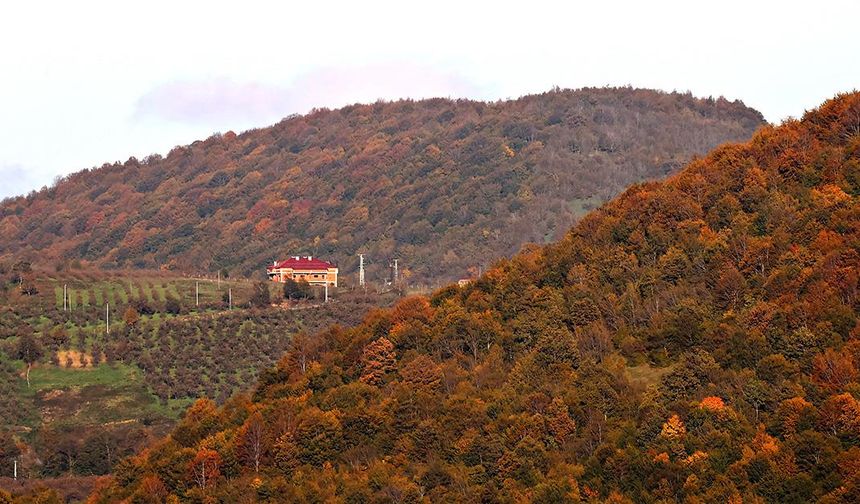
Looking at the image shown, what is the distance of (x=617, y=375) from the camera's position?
74.6 meters

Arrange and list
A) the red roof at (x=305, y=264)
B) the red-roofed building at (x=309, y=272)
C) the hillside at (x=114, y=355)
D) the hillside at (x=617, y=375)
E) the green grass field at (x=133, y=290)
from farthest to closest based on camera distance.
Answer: the red roof at (x=305, y=264) → the red-roofed building at (x=309, y=272) → the green grass field at (x=133, y=290) → the hillside at (x=114, y=355) → the hillside at (x=617, y=375)

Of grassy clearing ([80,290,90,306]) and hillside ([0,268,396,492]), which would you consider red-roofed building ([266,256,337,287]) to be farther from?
grassy clearing ([80,290,90,306])

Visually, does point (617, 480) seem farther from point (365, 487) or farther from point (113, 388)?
point (113, 388)

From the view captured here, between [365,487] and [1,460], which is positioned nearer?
[365,487]

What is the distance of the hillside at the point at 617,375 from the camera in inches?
2554

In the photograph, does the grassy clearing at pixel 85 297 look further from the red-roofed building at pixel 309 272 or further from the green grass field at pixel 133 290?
the red-roofed building at pixel 309 272

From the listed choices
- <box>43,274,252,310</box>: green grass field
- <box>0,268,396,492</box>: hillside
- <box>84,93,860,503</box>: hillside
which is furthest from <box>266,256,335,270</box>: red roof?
<box>84,93,860,503</box>: hillside

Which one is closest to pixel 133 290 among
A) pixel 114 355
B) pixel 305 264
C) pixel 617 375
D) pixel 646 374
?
pixel 114 355

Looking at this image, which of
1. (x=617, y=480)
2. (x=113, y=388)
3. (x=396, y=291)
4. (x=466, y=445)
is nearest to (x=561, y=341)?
(x=466, y=445)

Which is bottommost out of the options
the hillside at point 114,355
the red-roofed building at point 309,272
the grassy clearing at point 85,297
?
the hillside at point 114,355

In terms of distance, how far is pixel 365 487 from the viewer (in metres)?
70.6

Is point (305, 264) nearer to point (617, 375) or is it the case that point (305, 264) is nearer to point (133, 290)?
Answer: point (133, 290)

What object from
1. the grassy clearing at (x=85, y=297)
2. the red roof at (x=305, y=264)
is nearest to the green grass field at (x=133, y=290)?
the grassy clearing at (x=85, y=297)

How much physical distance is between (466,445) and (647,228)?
2402 cm
